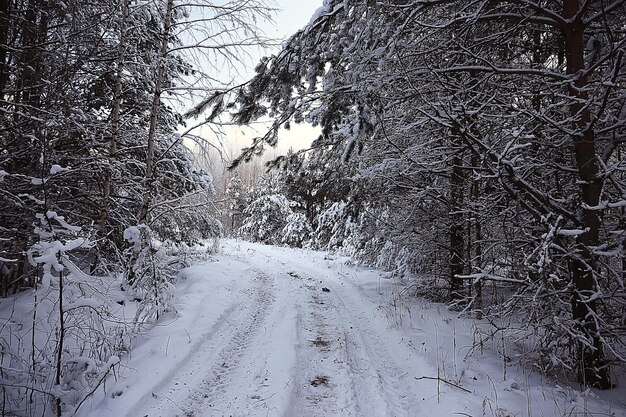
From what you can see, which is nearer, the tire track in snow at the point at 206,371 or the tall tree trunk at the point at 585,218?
the tire track in snow at the point at 206,371

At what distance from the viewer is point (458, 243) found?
748 centimetres

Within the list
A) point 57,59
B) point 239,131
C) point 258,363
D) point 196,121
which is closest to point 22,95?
point 57,59

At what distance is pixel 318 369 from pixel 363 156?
528cm

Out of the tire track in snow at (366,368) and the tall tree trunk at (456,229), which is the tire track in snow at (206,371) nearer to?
the tire track in snow at (366,368)


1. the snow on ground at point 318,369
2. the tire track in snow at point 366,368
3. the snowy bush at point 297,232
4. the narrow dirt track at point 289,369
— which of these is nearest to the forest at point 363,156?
the snow on ground at point 318,369

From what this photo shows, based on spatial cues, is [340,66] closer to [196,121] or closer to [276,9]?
[276,9]

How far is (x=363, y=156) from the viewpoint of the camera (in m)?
8.21

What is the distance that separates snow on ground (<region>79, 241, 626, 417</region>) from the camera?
3.38 meters

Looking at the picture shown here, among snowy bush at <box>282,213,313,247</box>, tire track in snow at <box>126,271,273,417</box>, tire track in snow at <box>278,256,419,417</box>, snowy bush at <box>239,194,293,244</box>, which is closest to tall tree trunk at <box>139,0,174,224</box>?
tire track in snow at <box>126,271,273,417</box>

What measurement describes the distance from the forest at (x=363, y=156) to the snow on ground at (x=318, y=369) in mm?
456

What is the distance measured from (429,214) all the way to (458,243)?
35.8 inches

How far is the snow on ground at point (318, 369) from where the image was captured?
3383mm

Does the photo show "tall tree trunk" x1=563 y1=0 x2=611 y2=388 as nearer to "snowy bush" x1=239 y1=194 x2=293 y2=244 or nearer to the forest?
the forest

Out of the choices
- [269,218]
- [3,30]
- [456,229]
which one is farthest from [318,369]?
[269,218]
